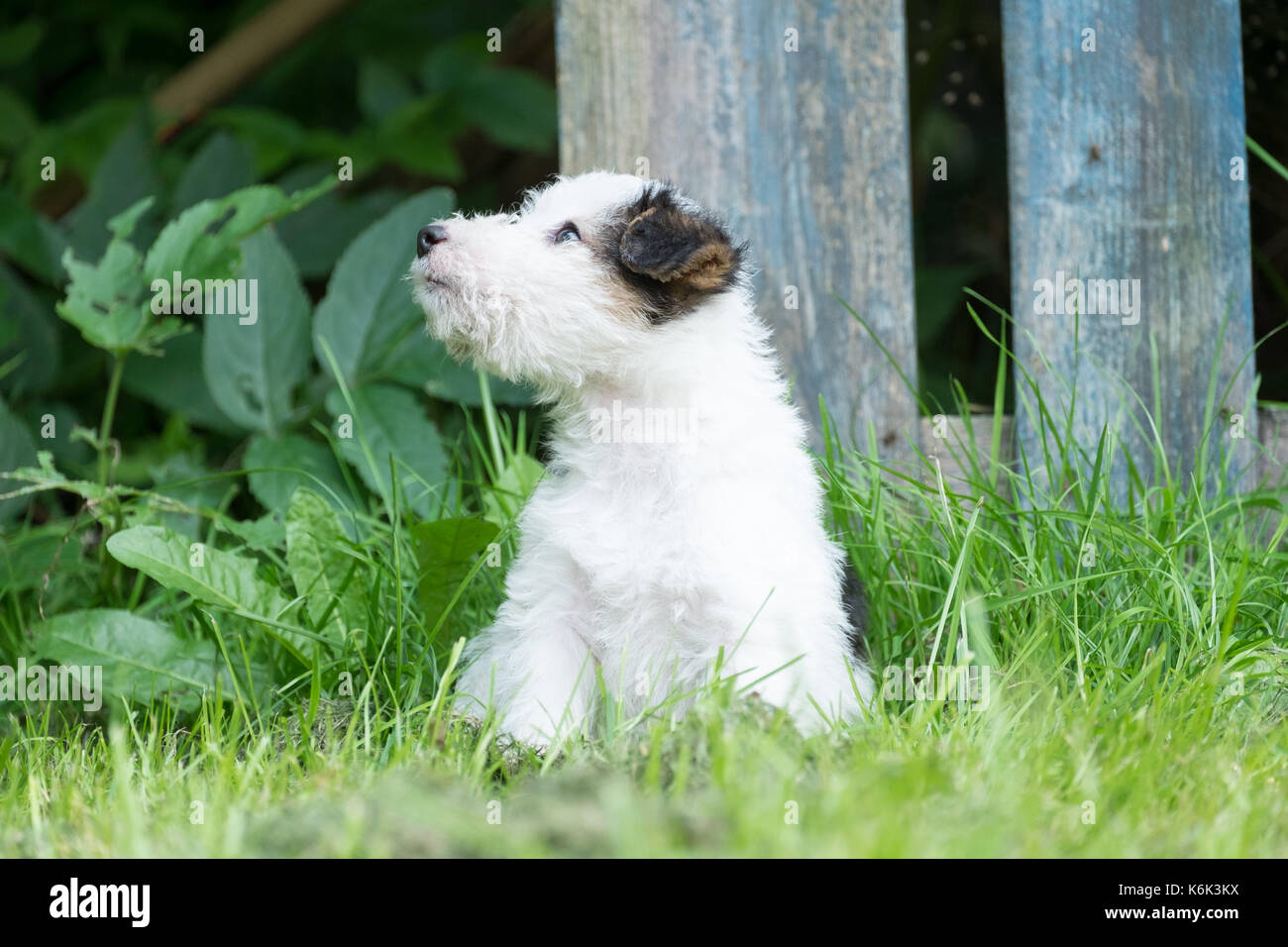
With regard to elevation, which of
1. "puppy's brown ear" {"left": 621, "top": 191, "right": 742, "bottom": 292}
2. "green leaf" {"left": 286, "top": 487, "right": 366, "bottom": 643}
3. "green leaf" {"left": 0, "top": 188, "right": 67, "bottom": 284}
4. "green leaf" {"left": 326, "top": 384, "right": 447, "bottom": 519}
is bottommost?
"green leaf" {"left": 286, "top": 487, "right": 366, "bottom": 643}

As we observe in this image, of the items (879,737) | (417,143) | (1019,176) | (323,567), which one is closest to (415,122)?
(417,143)

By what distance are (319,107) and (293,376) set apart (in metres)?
2.35

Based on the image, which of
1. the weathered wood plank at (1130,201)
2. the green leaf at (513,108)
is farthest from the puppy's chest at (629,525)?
the green leaf at (513,108)

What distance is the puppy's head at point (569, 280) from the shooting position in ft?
9.08

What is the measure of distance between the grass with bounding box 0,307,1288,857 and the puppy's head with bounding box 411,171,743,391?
69 cm

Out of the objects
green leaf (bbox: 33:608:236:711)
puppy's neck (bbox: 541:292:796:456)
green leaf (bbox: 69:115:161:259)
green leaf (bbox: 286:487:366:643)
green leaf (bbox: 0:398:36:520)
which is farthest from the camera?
green leaf (bbox: 69:115:161:259)

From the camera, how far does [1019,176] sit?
3.75m

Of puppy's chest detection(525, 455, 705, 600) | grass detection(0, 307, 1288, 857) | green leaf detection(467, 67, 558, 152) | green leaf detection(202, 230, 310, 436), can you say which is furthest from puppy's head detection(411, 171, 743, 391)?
green leaf detection(467, 67, 558, 152)

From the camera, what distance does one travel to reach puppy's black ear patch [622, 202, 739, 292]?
2809mm

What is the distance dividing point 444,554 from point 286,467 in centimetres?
101

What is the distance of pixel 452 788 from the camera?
81.7 inches

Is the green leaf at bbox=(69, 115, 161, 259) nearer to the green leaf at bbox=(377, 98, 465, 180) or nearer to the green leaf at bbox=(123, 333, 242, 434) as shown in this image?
the green leaf at bbox=(123, 333, 242, 434)

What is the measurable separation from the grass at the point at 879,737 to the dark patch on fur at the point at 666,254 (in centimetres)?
84

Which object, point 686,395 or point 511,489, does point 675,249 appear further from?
point 511,489
